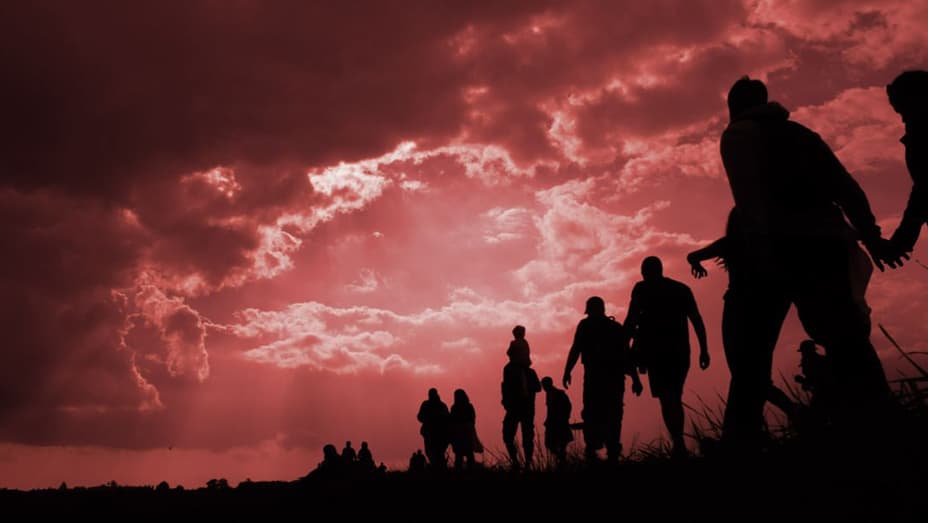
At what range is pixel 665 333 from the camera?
23.1 feet

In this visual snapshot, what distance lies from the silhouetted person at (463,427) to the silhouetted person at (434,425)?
318 millimetres

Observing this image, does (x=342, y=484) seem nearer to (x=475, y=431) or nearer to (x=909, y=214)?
(x=909, y=214)

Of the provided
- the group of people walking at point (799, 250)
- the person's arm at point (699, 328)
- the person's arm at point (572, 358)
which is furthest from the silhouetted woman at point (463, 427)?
the group of people walking at point (799, 250)

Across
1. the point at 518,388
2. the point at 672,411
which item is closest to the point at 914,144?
the point at 672,411

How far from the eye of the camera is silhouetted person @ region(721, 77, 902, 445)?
3.64m

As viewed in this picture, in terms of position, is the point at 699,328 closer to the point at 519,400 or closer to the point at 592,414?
the point at 592,414

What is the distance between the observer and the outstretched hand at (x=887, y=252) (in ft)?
12.3

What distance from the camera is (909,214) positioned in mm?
3834

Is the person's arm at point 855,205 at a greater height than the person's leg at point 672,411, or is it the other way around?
the person's arm at point 855,205

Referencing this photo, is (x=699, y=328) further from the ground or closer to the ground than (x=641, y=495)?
further from the ground

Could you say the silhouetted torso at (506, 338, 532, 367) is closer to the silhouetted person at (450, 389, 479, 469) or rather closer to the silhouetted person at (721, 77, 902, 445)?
the silhouetted person at (450, 389, 479, 469)

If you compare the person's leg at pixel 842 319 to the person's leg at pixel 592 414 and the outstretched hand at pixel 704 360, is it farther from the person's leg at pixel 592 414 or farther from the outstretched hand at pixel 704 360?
the person's leg at pixel 592 414

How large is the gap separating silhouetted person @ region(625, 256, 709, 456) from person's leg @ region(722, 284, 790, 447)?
9.49 feet

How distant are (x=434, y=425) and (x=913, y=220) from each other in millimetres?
11351
